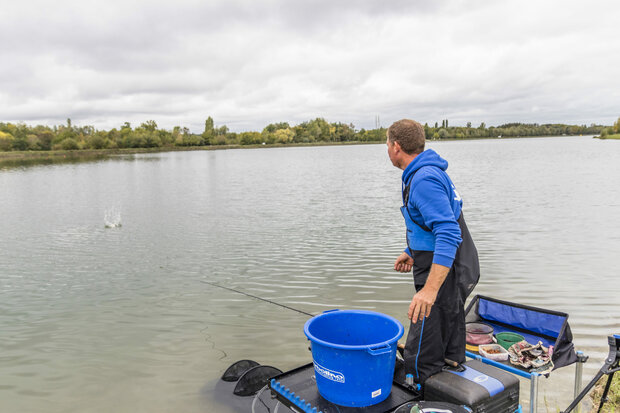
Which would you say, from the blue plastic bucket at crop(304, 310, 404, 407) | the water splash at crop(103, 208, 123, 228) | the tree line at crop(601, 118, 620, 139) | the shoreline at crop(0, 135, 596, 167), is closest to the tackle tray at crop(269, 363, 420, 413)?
the blue plastic bucket at crop(304, 310, 404, 407)

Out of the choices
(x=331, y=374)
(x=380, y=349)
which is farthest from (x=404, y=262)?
(x=331, y=374)

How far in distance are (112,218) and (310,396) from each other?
45.2 ft

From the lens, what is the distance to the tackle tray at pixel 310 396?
247cm

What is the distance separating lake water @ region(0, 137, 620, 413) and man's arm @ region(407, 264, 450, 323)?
192cm

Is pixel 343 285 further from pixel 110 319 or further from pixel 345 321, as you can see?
pixel 345 321

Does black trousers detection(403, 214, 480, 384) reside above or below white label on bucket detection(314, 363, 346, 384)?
above

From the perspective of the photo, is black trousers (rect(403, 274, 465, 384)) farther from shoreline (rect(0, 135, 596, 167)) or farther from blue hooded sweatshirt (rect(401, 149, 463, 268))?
shoreline (rect(0, 135, 596, 167))

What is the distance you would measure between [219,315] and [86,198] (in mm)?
17204

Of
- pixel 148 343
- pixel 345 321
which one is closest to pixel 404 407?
pixel 345 321

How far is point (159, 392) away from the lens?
4219 millimetres

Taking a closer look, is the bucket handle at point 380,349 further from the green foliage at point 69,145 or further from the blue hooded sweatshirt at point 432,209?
the green foliage at point 69,145

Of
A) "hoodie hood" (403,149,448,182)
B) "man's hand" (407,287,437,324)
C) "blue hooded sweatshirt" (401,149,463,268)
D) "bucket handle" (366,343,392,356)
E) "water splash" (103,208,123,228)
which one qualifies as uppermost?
"hoodie hood" (403,149,448,182)

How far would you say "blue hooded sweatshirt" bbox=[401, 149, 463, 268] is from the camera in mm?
2443

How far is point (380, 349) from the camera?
2.40m
